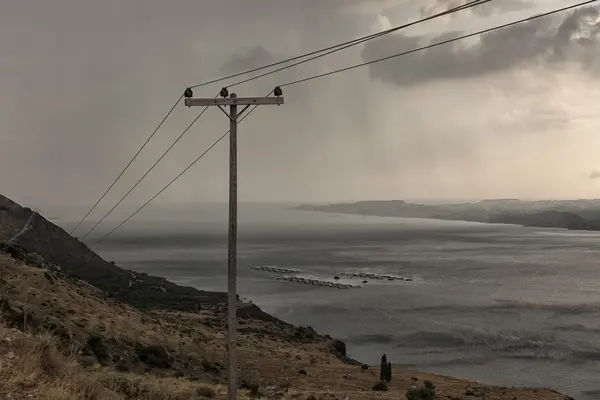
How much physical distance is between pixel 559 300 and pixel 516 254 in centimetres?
8593

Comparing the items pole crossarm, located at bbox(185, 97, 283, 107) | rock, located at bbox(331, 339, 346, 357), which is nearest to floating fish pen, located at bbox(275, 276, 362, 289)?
rock, located at bbox(331, 339, 346, 357)

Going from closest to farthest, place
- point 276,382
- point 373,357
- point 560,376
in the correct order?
point 276,382, point 560,376, point 373,357

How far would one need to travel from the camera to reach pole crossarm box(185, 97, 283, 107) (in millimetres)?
11797

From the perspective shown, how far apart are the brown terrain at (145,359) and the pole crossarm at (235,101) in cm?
642

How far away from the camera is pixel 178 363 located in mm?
24656

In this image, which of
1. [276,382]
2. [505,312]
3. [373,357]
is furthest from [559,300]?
[276,382]

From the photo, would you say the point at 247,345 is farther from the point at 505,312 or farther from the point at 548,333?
the point at 505,312

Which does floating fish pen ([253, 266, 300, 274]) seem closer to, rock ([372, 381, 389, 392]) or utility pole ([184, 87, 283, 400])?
rock ([372, 381, 389, 392])

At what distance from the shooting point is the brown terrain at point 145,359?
29.6 feet

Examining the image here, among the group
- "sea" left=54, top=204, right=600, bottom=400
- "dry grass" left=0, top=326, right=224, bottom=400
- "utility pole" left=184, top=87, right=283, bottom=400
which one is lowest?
"sea" left=54, top=204, right=600, bottom=400

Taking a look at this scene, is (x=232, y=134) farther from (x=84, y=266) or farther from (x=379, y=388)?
(x=84, y=266)

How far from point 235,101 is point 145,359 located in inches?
654

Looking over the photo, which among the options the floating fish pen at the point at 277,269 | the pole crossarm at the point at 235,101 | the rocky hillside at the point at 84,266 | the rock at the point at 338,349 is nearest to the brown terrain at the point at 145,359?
the rock at the point at 338,349

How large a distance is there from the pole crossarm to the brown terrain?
21.1 feet
